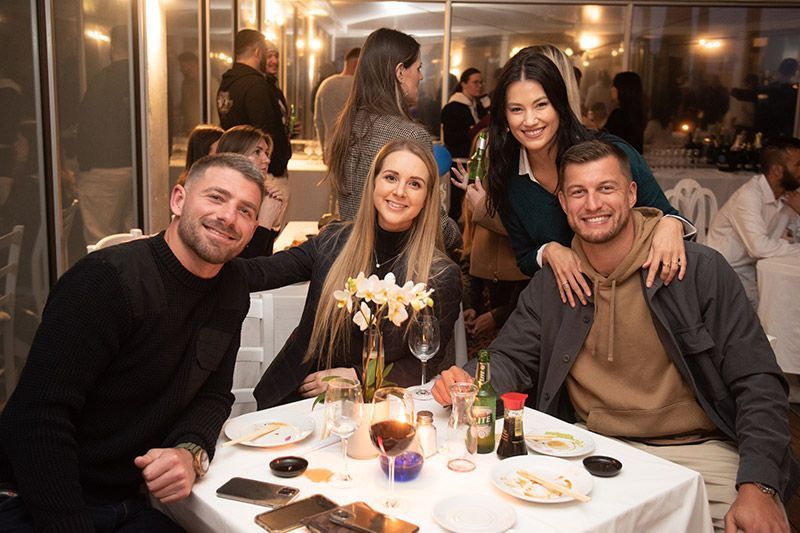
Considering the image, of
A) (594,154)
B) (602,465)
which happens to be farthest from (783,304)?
(602,465)

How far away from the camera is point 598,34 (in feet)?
29.4

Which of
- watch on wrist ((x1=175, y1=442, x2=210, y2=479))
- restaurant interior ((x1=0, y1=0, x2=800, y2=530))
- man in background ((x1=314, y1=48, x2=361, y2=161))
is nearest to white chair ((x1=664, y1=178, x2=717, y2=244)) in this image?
restaurant interior ((x1=0, y1=0, x2=800, y2=530))

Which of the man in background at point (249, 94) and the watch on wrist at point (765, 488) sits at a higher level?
the man in background at point (249, 94)

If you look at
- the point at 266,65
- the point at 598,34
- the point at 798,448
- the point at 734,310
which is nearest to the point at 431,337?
the point at 734,310

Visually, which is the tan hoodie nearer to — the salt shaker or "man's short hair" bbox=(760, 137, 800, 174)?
the salt shaker

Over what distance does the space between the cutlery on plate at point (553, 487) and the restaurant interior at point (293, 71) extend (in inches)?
53.9

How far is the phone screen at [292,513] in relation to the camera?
59.0 inches

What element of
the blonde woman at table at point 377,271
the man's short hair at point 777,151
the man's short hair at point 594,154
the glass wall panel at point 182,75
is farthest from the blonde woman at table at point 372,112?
the glass wall panel at point 182,75

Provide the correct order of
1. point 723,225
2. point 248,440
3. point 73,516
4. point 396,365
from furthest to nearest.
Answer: point 723,225 → point 396,365 → point 248,440 → point 73,516

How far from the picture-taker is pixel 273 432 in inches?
76.4

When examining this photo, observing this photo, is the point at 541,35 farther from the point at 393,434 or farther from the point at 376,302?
the point at 393,434

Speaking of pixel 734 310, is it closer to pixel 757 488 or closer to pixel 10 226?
pixel 757 488

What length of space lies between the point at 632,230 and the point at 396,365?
821 millimetres

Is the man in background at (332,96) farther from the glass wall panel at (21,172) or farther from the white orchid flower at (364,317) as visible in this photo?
the white orchid flower at (364,317)
